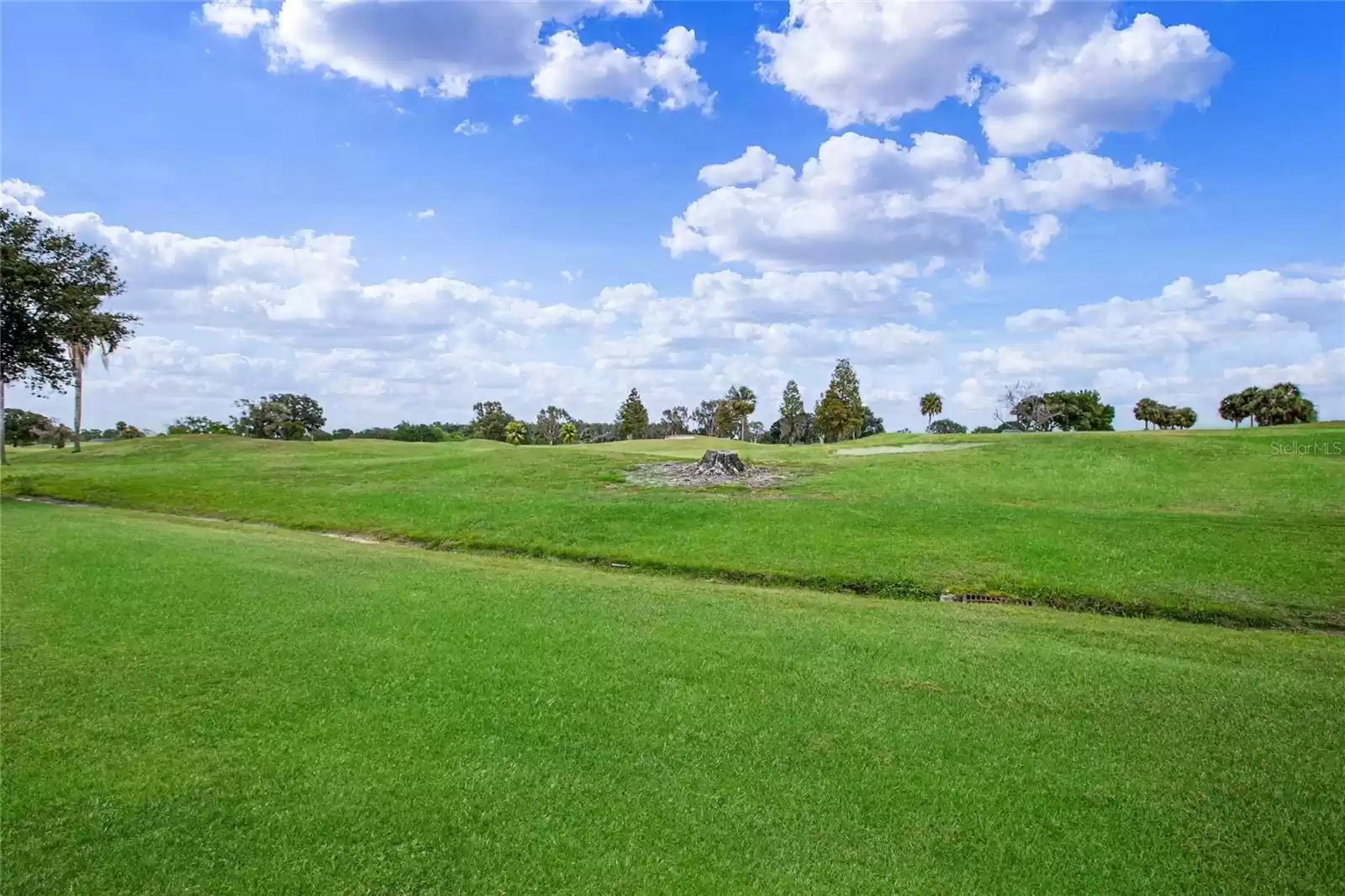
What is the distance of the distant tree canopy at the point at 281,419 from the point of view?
3553 inches

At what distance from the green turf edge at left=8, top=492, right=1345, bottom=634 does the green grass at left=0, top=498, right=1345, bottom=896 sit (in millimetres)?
2504

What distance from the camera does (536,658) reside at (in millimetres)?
8977

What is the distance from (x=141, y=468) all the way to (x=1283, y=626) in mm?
45675

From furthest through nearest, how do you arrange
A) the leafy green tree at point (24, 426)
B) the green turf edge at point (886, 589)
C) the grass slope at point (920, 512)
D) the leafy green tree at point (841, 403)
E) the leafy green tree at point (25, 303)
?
the leafy green tree at point (841, 403)
the leafy green tree at point (24, 426)
the leafy green tree at point (25, 303)
the grass slope at point (920, 512)
the green turf edge at point (886, 589)

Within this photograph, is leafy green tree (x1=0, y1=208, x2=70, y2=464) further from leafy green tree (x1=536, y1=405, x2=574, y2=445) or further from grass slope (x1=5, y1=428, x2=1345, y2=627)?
leafy green tree (x1=536, y1=405, x2=574, y2=445)

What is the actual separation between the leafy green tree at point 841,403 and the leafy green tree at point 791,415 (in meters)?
12.7

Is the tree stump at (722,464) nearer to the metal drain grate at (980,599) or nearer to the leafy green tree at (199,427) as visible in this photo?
the metal drain grate at (980,599)

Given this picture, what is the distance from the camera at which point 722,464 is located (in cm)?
3178

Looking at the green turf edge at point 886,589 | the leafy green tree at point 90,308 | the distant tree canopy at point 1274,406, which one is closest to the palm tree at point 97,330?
the leafy green tree at point 90,308

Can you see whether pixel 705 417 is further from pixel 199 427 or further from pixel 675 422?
pixel 199 427

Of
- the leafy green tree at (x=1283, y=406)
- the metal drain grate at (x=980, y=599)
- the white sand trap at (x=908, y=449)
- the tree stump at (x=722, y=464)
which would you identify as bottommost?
the metal drain grate at (x=980, y=599)

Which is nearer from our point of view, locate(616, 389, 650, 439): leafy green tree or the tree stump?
the tree stump

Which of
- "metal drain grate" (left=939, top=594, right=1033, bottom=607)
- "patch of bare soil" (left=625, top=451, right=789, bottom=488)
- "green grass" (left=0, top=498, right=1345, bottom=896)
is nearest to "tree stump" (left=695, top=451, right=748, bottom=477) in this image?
"patch of bare soil" (left=625, top=451, right=789, bottom=488)

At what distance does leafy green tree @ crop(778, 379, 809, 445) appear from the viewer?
329 feet
